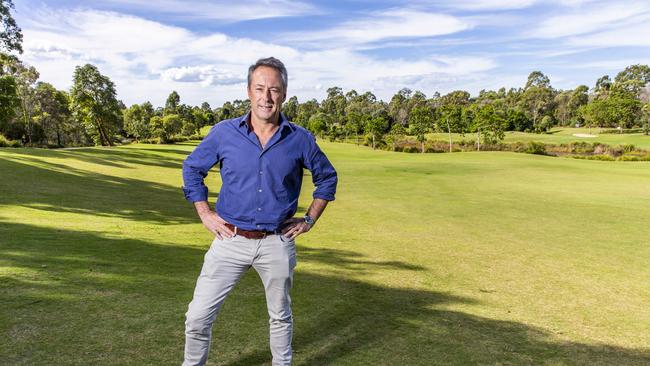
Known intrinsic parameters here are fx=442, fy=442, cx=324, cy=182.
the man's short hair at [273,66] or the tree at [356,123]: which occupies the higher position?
the tree at [356,123]

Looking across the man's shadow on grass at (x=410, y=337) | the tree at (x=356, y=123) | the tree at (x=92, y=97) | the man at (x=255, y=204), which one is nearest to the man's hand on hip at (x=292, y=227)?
the man at (x=255, y=204)

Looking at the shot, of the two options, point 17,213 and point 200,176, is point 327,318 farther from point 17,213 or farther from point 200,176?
point 17,213

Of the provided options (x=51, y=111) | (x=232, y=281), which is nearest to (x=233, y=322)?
(x=232, y=281)

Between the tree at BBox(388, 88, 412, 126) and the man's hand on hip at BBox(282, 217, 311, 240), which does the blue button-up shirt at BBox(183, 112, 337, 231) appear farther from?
the tree at BBox(388, 88, 412, 126)

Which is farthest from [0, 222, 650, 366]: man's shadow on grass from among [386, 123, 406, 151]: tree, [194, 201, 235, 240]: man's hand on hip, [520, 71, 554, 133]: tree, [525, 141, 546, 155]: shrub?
[520, 71, 554, 133]: tree

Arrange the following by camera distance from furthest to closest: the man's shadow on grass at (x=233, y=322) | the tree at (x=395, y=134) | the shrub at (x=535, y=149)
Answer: the tree at (x=395, y=134) → the shrub at (x=535, y=149) → the man's shadow on grass at (x=233, y=322)

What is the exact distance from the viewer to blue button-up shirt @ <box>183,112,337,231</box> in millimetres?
3998

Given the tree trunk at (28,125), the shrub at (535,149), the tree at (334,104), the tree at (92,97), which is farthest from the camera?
the tree at (334,104)

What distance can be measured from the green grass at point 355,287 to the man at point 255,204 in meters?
0.85

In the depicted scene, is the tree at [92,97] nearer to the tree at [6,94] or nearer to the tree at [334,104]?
the tree at [6,94]

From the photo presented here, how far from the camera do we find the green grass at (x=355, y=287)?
4.94 metres

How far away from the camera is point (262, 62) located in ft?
13.2

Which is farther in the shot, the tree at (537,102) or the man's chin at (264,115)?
the tree at (537,102)

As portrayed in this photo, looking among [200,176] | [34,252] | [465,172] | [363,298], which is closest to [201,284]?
[200,176]
